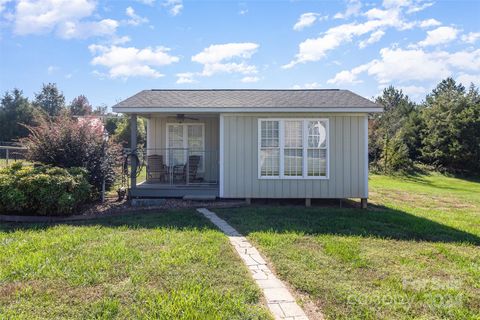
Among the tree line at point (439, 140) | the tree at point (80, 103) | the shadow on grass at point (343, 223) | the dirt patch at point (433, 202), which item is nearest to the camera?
the shadow on grass at point (343, 223)

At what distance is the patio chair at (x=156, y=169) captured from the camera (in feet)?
32.9

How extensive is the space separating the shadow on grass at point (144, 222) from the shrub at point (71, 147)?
7.88 feet

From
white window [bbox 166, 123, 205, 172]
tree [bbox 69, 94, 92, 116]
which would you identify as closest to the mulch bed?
white window [bbox 166, 123, 205, 172]

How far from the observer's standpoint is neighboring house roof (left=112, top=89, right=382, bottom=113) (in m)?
8.25

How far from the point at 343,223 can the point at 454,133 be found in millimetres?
20370

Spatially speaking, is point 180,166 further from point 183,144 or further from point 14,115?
point 14,115

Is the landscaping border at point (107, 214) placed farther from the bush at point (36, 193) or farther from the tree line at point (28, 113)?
the tree line at point (28, 113)

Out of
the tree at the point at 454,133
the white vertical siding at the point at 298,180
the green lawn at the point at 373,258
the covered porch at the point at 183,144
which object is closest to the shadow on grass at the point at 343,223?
the green lawn at the point at 373,258

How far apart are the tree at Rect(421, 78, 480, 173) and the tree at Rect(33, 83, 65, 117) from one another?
4550cm

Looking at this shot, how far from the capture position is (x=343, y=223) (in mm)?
6508

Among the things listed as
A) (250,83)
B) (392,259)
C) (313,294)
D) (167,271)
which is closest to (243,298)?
(313,294)

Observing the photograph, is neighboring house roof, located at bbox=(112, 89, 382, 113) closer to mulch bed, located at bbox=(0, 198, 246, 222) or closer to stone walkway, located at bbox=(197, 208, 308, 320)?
mulch bed, located at bbox=(0, 198, 246, 222)

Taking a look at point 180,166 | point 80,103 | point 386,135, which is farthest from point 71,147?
point 80,103

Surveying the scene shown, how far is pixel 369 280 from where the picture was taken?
12.0 ft
